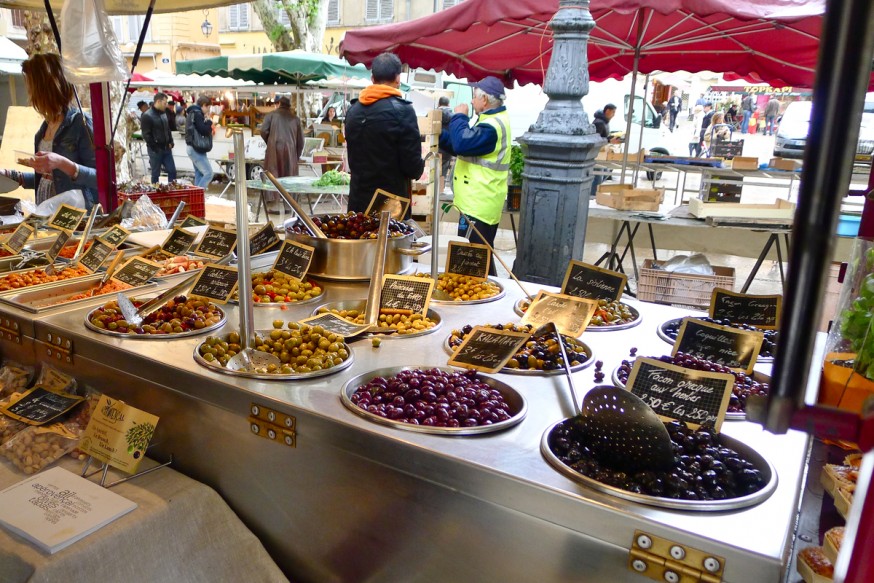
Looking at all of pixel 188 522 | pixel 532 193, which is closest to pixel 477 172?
pixel 532 193

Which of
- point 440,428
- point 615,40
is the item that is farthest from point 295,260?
point 615,40

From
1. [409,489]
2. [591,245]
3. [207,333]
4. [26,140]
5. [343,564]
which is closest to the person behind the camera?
[409,489]

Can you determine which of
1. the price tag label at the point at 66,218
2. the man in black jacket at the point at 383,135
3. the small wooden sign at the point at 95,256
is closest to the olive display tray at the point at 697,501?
the small wooden sign at the point at 95,256

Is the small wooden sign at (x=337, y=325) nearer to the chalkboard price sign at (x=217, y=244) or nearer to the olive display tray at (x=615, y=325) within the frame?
the olive display tray at (x=615, y=325)

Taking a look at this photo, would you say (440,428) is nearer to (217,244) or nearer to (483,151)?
(217,244)

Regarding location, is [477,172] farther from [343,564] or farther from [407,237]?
[343,564]

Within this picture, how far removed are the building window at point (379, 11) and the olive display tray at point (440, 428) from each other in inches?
911

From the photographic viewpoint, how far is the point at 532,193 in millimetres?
3971

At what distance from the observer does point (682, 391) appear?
156cm

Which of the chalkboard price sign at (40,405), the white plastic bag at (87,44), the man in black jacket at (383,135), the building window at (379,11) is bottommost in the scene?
the chalkboard price sign at (40,405)

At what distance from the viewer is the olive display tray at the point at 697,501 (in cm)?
121

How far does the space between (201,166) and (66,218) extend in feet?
27.9

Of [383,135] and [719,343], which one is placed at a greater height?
[383,135]

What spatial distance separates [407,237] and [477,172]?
2394mm
